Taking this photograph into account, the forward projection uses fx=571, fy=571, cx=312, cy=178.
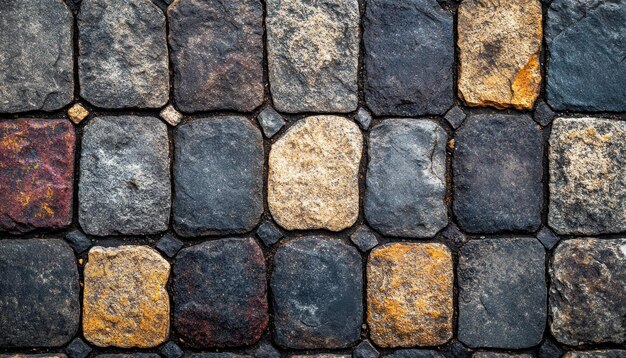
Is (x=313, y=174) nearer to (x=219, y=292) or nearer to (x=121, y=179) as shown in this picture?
(x=219, y=292)

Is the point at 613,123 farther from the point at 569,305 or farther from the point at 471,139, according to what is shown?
the point at 569,305

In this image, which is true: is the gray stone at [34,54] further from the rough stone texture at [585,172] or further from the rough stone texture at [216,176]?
the rough stone texture at [585,172]

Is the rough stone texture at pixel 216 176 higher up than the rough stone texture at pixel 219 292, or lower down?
higher up

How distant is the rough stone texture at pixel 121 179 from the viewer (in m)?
1.59

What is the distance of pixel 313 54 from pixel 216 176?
17.4 inches

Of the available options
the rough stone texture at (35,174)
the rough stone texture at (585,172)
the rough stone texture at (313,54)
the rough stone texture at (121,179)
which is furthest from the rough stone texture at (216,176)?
the rough stone texture at (585,172)

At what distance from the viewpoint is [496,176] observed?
1.66 metres

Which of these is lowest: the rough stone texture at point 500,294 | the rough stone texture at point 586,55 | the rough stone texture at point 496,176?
the rough stone texture at point 500,294

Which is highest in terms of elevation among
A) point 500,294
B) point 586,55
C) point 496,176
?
point 586,55

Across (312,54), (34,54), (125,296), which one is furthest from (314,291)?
(34,54)

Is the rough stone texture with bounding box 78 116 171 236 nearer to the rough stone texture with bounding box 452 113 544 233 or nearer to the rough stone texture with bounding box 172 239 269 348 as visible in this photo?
the rough stone texture with bounding box 172 239 269 348

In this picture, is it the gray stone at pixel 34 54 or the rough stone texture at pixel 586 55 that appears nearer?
the gray stone at pixel 34 54

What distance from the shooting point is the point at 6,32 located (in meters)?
1.57

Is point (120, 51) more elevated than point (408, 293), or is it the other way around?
point (120, 51)
